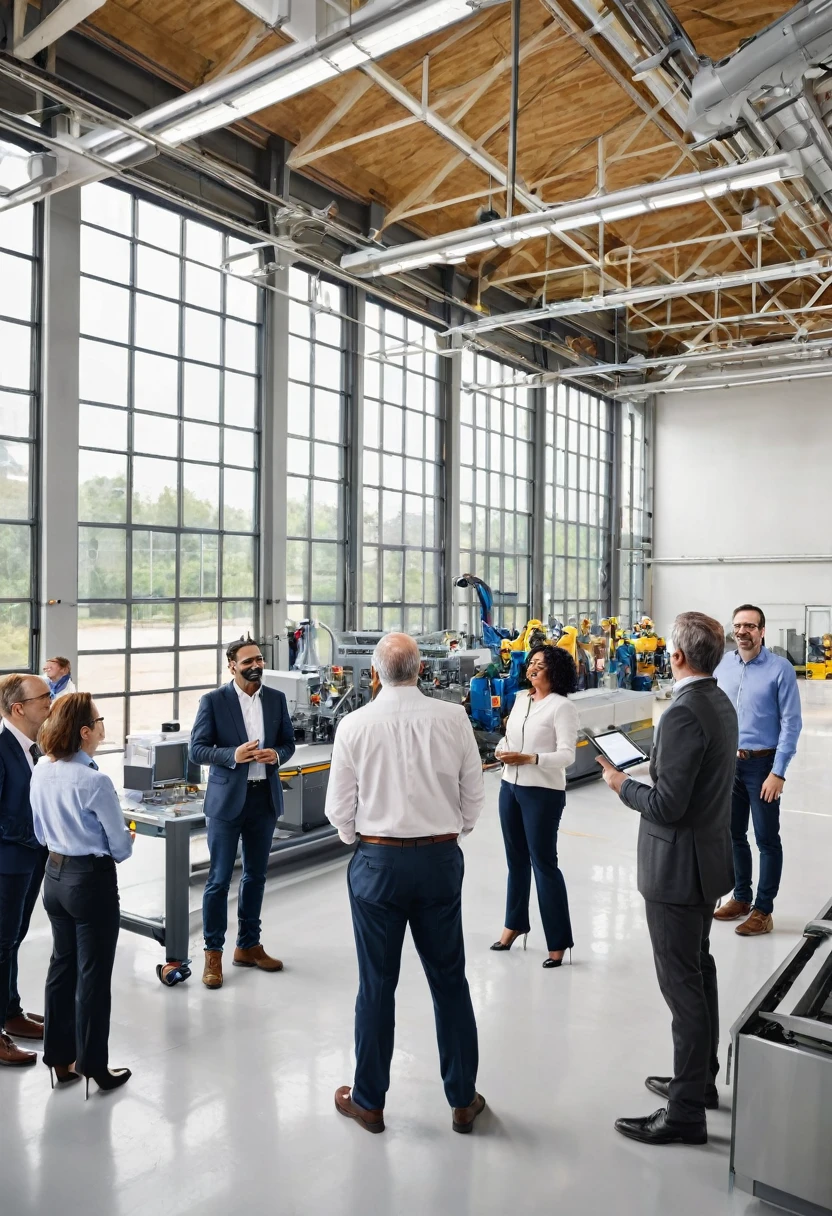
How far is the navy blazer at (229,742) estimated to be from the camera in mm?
4094

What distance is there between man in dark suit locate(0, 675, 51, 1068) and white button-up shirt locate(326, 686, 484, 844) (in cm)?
132

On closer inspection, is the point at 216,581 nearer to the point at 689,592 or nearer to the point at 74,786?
the point at 74,786

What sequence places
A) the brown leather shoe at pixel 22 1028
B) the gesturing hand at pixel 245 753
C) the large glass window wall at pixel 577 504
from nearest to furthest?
the brown leather shoe at pixel 22 1028 → the gesturing hand at pixel 245 753 → the large glass window wall at pixel 577 504

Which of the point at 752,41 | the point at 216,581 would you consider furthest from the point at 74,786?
the point at 216,581

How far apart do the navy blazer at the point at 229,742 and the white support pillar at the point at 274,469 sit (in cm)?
714

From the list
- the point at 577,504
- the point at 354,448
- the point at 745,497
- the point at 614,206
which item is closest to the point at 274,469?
the point at 354,448

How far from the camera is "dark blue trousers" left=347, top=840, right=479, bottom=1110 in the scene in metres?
2.81

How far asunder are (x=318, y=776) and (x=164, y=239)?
288 inches

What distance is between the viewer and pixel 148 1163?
9.16ft

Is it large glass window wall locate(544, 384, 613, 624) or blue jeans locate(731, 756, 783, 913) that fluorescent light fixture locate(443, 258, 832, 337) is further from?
blue jeans locate(731, 756, 783, 913)

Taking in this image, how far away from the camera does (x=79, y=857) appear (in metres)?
2.96

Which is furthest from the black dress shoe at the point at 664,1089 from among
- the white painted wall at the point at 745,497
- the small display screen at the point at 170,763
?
the white painted wall at the point at 745,497

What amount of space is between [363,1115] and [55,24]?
7.88 meters

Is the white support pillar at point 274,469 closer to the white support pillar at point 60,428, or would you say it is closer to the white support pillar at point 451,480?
the white support pillar at point 60,428
